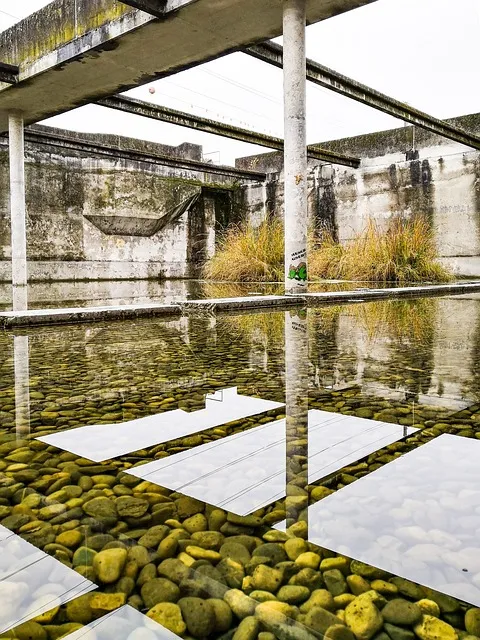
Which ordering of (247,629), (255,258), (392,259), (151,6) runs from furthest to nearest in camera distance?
(255,258), (392,259), (151,6), (247,629)

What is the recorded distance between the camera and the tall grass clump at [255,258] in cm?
789

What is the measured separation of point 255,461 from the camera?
90cm

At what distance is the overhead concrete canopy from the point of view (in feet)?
14.6

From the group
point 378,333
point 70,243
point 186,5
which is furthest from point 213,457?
point 70,243

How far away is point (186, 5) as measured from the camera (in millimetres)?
4281

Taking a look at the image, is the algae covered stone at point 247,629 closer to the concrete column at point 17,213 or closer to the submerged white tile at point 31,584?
the submerged white tile at point 31,584

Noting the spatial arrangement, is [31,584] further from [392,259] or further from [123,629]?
[392,259]

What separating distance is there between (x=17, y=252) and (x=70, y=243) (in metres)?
2.94

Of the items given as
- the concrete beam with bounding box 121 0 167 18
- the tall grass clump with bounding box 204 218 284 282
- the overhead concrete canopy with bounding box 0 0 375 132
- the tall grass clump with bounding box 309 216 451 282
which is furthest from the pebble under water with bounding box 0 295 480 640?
the tall grass clump with bounding box 204 218 284 282

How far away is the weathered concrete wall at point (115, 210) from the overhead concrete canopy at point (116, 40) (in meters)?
1.89

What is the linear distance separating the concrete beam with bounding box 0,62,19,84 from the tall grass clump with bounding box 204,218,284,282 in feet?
11.8

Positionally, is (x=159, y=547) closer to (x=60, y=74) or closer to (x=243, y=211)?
(x=60, y=74)

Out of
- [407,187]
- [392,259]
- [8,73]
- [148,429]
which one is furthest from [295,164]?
[407,187]

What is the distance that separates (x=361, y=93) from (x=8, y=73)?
12.6 ft
